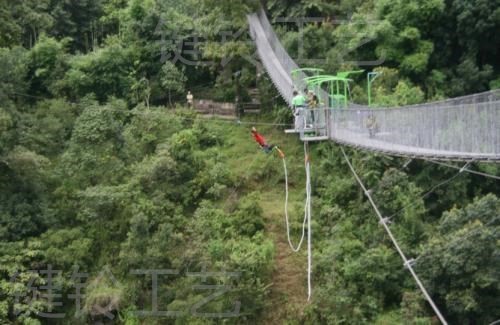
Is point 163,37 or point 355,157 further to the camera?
point 163,37

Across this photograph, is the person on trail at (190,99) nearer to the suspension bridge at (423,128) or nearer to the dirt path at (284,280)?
the dirt path at (284,280)

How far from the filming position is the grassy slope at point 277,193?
10.8m

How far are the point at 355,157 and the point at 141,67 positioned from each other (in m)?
5.50

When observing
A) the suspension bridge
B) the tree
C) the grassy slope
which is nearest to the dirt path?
the grassy slope

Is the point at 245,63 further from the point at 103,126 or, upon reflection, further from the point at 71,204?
the point at 71,204

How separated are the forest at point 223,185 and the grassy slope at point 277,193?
3 cm

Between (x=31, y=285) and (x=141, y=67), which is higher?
(x=141, y=67)

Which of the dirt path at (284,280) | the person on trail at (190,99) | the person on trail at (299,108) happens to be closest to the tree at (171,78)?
the person on trail at (190,99)

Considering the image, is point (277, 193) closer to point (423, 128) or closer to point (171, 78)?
point (171, 78)

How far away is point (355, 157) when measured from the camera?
1201 centimetres

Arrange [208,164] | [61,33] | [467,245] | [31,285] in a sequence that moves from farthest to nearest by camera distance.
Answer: [61,33]
[208,164]
[31,285]
[467,245]

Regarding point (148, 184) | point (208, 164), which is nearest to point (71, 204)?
point (148, 184)

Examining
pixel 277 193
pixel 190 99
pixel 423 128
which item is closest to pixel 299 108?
pixel 423 128

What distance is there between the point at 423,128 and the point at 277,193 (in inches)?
240
